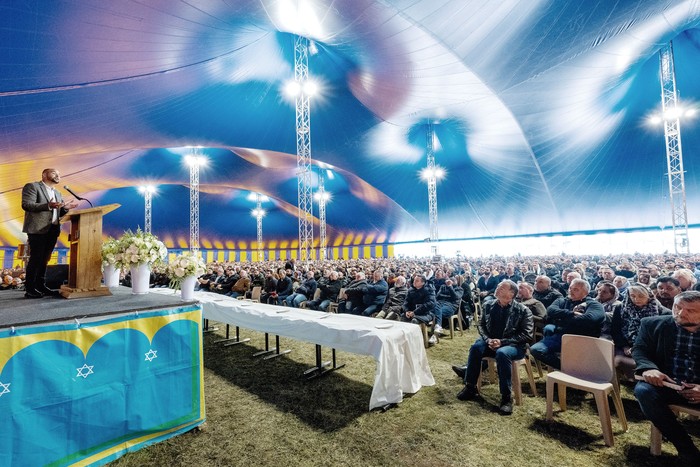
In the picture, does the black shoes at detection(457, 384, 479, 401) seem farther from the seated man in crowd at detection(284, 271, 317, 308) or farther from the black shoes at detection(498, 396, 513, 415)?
the seated man in crowd at detection(284, 271, 317, 308)

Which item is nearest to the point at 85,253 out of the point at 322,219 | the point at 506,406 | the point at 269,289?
the point at 506,406

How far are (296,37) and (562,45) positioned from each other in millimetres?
9621

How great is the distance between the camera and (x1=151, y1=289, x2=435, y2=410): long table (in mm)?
3127

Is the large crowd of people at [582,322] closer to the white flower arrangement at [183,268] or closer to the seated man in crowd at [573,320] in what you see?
the seated man in crowd at [573,320]

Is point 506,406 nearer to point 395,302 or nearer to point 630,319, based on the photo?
point 630,319

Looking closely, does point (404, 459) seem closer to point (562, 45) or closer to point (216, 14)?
point (216, 14)

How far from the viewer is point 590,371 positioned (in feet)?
9.61

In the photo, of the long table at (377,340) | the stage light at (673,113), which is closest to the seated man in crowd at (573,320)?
the long table at (377,340)

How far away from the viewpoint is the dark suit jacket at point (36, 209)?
8.55 feet

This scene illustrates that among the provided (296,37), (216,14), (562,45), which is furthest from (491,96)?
(216,14)

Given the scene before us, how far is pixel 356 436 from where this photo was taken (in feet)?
8.93

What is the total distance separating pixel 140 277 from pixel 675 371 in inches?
174

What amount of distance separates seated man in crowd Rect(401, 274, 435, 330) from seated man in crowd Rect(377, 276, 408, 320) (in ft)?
0.85

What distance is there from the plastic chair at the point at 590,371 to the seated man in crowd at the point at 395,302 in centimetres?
313
